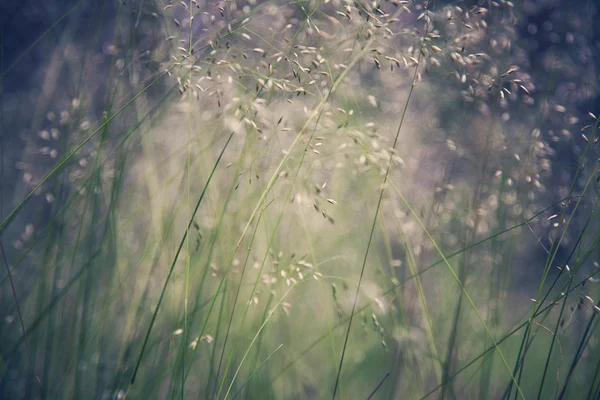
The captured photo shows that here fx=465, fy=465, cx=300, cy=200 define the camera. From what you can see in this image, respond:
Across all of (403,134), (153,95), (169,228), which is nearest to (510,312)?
(403,134)

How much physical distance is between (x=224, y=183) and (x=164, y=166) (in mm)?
251

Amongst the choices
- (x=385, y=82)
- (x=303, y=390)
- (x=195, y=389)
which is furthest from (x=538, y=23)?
(x=195, y=389)

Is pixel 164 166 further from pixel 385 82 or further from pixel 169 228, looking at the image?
pixel 385 82

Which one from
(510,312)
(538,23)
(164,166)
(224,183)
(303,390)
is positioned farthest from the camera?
(538,23)

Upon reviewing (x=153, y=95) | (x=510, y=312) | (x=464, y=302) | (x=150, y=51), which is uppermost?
(x=150, y=51)

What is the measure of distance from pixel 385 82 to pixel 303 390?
3.97ft

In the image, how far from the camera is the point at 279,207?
150 cm

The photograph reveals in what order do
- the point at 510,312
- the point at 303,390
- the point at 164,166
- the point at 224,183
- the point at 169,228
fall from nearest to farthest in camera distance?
the point at 169,228 → the point at 303,390 → the point at 224,183 → the point at 164,166 → the point at 510,312

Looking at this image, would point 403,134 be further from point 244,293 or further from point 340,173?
point 244,293

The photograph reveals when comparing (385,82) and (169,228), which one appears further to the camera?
(385,82)

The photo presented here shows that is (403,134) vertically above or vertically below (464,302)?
above

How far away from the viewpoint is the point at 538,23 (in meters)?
2.54

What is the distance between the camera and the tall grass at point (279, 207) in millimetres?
1108

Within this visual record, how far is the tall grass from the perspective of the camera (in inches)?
43.6
